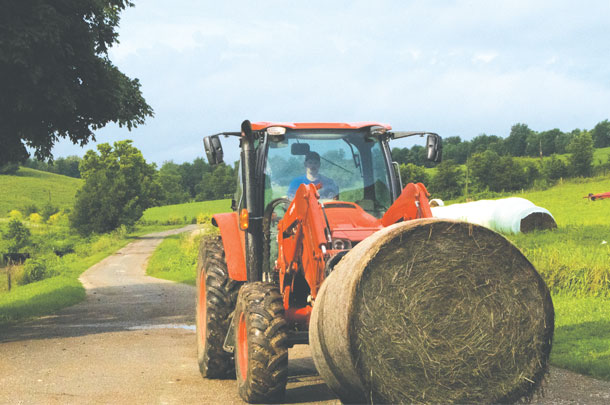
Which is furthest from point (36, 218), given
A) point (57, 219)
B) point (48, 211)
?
point (57, 219)

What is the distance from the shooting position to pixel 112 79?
14328 millimetres

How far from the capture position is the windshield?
7.67 m

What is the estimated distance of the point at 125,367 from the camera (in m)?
9.44

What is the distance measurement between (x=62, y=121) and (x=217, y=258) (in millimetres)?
Answer: 7279

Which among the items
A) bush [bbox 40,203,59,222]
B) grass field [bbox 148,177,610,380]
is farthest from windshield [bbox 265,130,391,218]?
bush [bbox 40,203,59,222]

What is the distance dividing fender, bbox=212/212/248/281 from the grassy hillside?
99.2 metres

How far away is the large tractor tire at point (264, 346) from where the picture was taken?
20.2 ft

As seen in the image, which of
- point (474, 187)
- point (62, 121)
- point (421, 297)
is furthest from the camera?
point (474, 187)

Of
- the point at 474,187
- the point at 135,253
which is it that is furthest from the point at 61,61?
the point at 474,187

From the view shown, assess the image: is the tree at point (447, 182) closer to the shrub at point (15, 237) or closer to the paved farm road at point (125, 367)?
the shrub at point (15, 237)

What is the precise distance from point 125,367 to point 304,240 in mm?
4298

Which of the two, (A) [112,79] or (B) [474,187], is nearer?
(A) [112,79]

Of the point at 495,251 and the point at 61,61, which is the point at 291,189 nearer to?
the point at 495,251

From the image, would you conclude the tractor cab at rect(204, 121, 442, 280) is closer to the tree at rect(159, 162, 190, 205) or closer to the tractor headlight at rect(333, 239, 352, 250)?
the tractor headlight at rect(333, 239, 352, 250)
